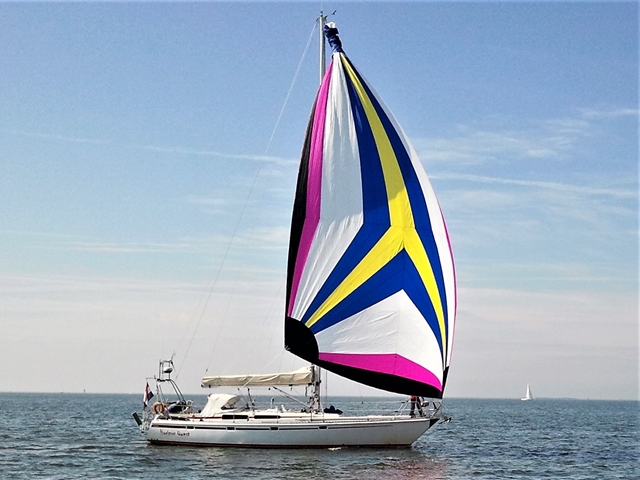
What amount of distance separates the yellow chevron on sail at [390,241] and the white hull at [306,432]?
10.0 ft

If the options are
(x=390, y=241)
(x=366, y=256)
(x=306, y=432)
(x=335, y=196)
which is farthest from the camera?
(x=335, y=196)

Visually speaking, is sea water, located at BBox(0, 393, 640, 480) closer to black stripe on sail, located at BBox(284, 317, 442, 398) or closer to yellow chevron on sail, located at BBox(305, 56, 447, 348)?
black stripe on sail, located at BBox(284, 317, 442, 398)

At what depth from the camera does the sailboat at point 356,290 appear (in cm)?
2870

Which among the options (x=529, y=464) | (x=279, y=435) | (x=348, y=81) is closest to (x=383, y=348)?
(x=279, y=435)

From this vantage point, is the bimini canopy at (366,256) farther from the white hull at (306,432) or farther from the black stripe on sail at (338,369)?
the white hull at (306,432)

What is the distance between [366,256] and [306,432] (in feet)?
19.4

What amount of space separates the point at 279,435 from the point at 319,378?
2.45 meters

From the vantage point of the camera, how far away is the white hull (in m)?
28.0

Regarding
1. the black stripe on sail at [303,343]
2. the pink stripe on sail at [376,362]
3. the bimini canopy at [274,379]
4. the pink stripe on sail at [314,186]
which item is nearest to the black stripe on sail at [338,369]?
the black stripe on sail at [303,343]

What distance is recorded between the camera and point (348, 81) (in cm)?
2988

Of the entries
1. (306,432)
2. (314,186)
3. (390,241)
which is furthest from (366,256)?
(306,432)

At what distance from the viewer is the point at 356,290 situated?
28766 mm

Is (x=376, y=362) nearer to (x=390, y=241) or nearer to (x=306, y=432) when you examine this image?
(x=306, y=432)

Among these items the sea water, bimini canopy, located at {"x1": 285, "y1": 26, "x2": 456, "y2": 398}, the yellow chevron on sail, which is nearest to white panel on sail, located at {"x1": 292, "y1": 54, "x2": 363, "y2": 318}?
bimini canopy, located at {"x1": 285, "y1": 26, "x2": 456, "y2": 398}
